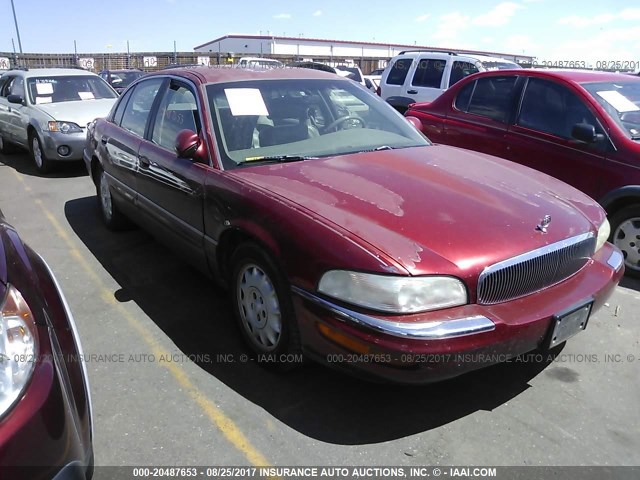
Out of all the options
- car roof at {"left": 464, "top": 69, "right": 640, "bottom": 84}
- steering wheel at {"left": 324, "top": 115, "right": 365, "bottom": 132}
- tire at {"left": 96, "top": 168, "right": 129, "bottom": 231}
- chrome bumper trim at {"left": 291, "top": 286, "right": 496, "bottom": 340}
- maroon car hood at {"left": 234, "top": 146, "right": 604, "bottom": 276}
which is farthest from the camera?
tire at {"left": 96, "top": 168, "right": 129, "bottom": 231}

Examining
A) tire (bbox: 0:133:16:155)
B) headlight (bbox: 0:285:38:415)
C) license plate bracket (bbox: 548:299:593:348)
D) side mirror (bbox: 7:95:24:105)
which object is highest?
headlight (bbox: 0:285:38:415)

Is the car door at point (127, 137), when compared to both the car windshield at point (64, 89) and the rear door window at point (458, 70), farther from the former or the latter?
the rear door window at point (458, 70)

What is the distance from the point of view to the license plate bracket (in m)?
2.46

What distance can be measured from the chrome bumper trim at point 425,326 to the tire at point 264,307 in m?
0.43

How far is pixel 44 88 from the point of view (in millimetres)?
8586

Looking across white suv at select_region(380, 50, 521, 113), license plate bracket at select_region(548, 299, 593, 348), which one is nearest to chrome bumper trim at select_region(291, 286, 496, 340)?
license plate bracket at select_region(548, 299, 593, 348)

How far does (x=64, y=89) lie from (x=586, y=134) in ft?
26.3

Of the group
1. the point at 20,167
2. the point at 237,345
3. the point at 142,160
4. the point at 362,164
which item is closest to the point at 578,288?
the point at 362,164

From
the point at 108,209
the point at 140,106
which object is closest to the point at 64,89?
the point at 108,209

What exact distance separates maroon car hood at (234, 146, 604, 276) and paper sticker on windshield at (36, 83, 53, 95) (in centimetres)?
709

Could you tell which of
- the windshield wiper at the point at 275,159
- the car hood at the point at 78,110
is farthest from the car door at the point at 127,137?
the car hood at the point at 78,110

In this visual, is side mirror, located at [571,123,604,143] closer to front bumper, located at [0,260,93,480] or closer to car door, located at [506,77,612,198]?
car door, located at [506,77,612,198]

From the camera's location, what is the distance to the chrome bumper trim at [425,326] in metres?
2.19

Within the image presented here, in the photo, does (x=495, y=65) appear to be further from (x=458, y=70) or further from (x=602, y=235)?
(x=602, y=235)
